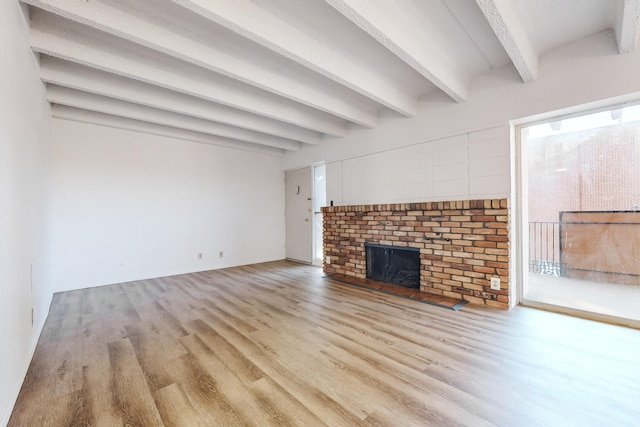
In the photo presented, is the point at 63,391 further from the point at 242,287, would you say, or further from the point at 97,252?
the point at 97,252

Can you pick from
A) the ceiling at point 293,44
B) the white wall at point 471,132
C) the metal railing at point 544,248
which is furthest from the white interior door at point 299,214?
the metal railing at point 544,248

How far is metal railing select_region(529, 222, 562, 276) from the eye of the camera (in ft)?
9.50

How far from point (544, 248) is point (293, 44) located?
10.9 ft

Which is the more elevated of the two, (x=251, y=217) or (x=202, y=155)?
(x=202, y=155)

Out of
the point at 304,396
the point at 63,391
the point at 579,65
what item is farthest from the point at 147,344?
the point at 579,65

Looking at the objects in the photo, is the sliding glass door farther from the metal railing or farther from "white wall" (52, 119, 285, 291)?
"white wall" (52, 119, 285, 291)

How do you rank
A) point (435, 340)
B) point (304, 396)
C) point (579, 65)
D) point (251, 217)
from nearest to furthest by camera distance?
point (304, 396)
point (435, 340)
point (579, 65)
point (251, 217)

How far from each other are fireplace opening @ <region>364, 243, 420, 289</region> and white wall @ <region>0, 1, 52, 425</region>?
3628mm

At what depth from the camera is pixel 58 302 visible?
3334mm

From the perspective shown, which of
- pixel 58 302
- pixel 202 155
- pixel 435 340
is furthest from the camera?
pixel 202 155

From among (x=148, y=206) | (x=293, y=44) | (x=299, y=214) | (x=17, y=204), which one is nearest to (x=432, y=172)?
(x=293, y=44)

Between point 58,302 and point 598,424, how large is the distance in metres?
5.01

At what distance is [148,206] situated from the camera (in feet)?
14.7

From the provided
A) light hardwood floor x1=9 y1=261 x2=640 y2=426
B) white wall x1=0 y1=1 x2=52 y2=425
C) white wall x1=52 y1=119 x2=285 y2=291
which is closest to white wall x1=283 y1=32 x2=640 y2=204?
light hardwood floor x1=9 y1=261 x2=640 y2=426
